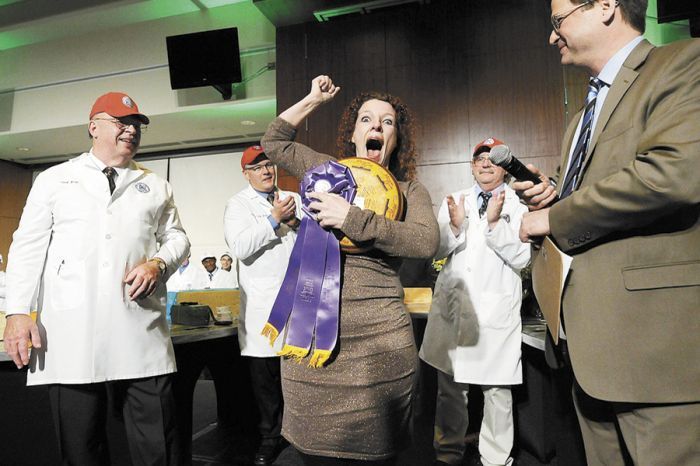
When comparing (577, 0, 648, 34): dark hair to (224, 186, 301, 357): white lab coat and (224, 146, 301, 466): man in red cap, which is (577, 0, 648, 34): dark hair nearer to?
(224, 146, 301, 466): man in red cap

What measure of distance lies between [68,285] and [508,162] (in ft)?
5.20

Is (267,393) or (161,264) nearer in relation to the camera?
(161,264)

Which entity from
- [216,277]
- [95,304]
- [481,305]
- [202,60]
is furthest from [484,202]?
[216,277]

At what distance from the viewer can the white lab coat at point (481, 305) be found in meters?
2.37

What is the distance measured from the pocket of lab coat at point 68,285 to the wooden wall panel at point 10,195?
409 inches

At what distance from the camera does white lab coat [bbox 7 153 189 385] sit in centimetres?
166

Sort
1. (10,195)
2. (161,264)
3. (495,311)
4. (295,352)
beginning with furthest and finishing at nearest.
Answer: (10,195)
(495,311)
(161,264)
(295,352)

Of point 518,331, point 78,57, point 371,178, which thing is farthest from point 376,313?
point 78,57

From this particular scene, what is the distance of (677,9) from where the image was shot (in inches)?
170

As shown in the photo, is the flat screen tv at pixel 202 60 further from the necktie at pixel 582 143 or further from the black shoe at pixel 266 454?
the necktie at pixel 582 143

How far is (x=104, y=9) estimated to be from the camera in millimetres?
6629

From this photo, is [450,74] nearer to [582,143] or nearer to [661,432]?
[582,143]

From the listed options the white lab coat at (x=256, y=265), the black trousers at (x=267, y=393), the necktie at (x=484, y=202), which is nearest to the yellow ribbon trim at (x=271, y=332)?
the white lab coat at (x=256, y=265)

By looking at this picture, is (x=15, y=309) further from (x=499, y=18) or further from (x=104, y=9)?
(x=104, y=9)
